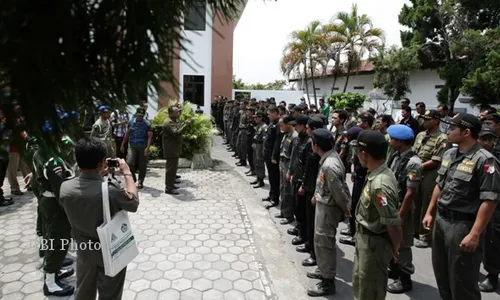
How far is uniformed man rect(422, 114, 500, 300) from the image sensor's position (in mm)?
2668

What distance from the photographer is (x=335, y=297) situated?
3.52m

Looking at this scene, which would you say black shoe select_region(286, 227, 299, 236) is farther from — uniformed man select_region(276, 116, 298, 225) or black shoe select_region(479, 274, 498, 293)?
black shoe select_region(479, 274, 498, 293)

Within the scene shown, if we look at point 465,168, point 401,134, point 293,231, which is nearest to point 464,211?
point 465,168

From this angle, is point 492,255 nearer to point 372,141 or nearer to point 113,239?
point 372,141

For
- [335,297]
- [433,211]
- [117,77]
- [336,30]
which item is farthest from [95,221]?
[336,30]

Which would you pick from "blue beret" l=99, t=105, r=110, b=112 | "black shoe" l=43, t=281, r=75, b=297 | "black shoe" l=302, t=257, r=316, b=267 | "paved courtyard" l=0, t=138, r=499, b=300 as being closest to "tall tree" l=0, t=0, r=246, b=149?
"blue beret" l=99, t=105, r=110, b=112

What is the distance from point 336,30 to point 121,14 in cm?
1877

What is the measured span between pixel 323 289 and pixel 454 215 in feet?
4.78

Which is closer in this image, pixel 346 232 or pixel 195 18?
pixel 195 18

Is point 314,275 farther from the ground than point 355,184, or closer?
closer

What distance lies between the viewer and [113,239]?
241cm

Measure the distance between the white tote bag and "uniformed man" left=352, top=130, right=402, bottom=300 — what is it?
5.80 ft

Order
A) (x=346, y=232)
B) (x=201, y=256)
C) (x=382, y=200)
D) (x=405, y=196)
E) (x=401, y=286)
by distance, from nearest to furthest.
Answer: (x=382, y=200) < (x=405, y=196) < (x=401, y=286) < (x=201, y=256) < (x=346, y=232)

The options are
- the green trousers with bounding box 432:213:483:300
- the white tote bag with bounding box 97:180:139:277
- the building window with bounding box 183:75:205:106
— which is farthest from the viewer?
the building window with bounding box 183:75:205:106
